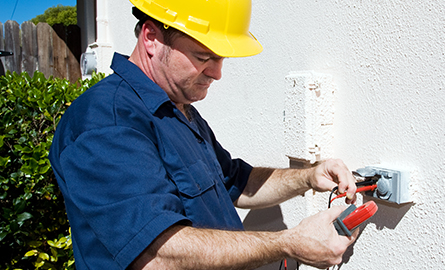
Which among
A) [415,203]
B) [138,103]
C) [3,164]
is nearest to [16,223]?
[3,164]

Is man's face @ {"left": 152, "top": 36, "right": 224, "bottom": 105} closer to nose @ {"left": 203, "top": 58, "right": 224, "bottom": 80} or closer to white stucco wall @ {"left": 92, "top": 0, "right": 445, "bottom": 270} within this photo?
nose @ {"left": 203, "top": 58, "right": 224, "bottom": 80}

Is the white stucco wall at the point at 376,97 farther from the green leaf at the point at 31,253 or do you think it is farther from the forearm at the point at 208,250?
the green leaf at the point at 31,253

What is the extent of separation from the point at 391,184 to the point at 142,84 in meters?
1.11

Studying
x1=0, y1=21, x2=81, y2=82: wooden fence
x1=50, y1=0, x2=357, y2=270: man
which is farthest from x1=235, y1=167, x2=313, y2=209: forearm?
x1=0, y1=21, x2=81, y2=82: wooden fence

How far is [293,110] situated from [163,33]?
867mm

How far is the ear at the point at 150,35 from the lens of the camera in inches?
56.4

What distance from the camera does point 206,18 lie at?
55.5 inches

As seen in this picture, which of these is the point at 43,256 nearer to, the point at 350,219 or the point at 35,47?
the point at 350,219

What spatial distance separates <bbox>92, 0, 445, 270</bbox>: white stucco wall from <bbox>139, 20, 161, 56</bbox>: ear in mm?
945

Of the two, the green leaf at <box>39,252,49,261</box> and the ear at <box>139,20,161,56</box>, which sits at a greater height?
the ear at <box>139,20,161,56</box>

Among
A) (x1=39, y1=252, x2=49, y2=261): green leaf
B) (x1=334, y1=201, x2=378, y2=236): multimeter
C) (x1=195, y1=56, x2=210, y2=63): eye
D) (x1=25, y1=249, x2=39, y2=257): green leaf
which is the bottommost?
(x1=39, y1=252, x2=49, y2=261): green leaf

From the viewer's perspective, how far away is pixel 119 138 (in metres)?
1.14

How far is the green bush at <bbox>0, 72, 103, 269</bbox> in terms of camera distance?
2607 mm

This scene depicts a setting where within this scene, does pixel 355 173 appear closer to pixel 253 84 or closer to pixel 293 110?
pixel 293 110
